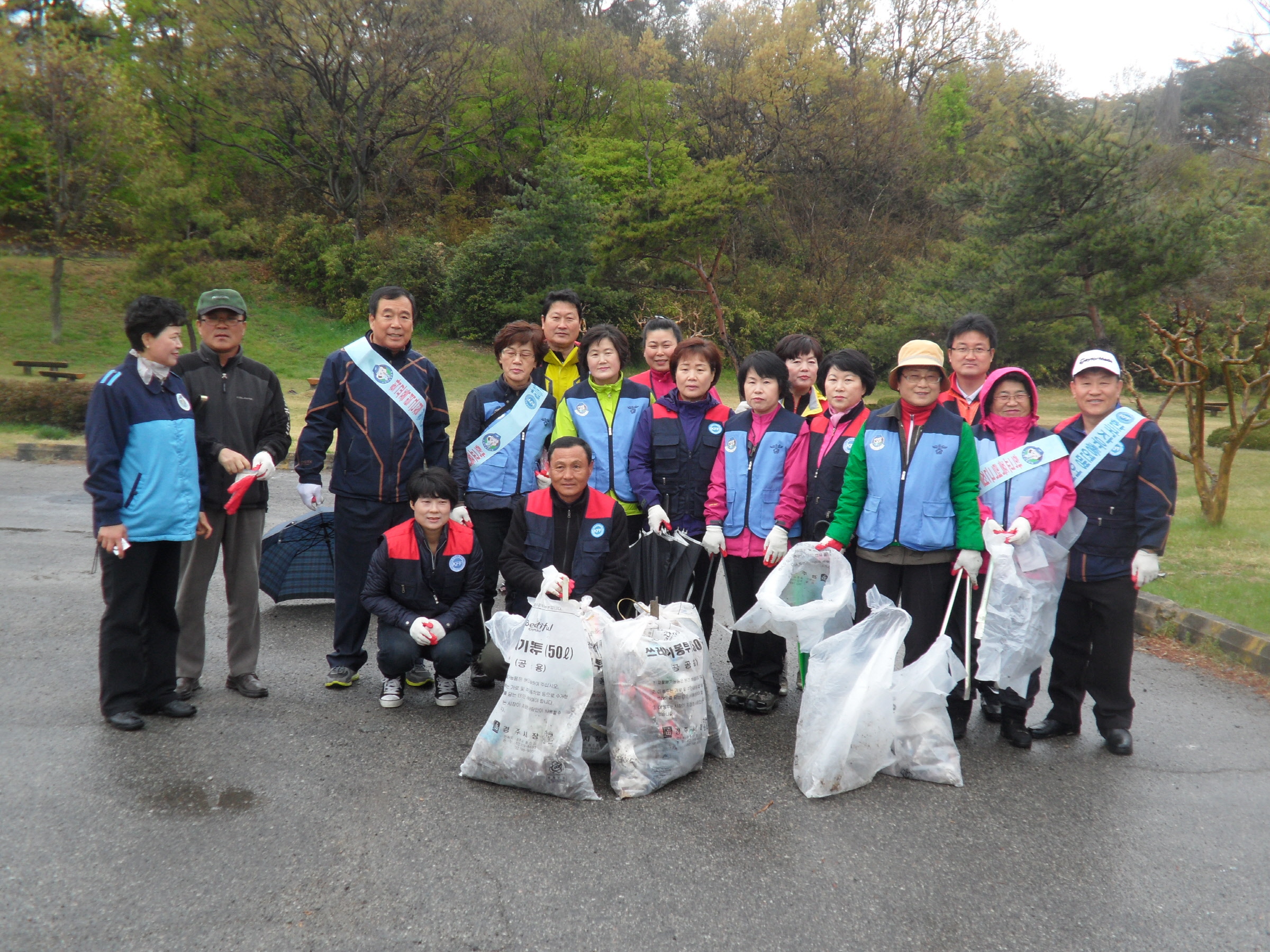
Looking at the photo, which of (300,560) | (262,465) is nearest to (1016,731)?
(262,465)

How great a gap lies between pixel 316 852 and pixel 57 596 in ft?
12.9

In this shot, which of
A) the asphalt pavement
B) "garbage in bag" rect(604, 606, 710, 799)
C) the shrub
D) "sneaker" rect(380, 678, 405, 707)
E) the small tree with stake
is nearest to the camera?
the asphalt pavement

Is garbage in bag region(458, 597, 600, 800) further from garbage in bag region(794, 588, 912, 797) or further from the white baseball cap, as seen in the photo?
the white baseball cap

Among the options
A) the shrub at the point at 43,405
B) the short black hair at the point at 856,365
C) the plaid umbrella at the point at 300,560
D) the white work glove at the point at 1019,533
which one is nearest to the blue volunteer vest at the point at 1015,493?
the white work glove at the point at 1019,533

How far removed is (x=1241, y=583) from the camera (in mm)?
6480

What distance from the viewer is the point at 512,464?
4441mm

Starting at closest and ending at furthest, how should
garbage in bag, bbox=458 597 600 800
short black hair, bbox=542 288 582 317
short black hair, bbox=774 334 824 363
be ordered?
garbage in bag, bbox=458 597 600 800, short black hair, bbox=542 288 582 317, short black hair, bbox=774 334 824 363

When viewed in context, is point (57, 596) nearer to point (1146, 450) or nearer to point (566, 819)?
point (566, 819)

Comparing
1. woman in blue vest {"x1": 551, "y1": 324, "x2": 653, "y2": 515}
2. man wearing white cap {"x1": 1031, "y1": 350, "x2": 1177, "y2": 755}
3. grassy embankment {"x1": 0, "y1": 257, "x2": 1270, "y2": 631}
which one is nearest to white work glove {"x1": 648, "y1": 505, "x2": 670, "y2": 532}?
woman in blue vest {"x1": 551, "y1": 324, "x2": 653, "y2": 515}

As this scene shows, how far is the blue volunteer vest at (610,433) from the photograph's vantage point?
4.40 metres

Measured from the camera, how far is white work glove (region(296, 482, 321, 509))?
A: 4.27 metres

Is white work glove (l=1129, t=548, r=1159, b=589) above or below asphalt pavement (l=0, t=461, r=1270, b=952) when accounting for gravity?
above

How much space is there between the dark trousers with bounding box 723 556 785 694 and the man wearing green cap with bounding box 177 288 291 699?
2.17 meters

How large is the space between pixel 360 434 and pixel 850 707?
2.56 meters
